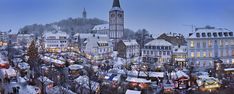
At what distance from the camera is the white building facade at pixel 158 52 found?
1980 inches

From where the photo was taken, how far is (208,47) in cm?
4062

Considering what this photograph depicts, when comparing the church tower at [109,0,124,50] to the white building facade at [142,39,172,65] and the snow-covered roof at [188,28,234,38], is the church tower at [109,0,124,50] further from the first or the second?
the snow-covered roof at [188,28,234,38]

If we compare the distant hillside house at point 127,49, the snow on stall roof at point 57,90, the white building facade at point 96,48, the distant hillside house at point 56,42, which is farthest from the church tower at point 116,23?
the snow on stall roof at point 57,90

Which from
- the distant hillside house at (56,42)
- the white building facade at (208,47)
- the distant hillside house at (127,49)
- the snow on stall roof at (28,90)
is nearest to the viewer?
the snow on stall roof at (28,90)

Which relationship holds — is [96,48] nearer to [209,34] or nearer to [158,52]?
[158,52]

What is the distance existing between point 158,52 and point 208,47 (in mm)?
11772

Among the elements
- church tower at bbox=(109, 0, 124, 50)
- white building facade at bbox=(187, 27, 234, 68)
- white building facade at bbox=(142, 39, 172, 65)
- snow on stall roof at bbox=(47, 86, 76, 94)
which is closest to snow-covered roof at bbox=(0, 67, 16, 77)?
snow on stall roof at bbox=(47, 86, 76, 94)

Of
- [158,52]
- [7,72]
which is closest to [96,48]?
[158,52]

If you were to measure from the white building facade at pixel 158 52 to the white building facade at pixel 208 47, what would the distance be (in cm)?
898

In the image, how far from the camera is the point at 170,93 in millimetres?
24703

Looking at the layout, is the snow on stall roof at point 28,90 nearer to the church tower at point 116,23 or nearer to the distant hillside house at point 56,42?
the distant hillside house at point 56,42

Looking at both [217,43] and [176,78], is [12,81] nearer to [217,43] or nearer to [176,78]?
[176,78]

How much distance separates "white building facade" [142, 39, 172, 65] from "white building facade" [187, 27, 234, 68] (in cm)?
898

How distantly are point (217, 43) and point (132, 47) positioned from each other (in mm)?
27639
